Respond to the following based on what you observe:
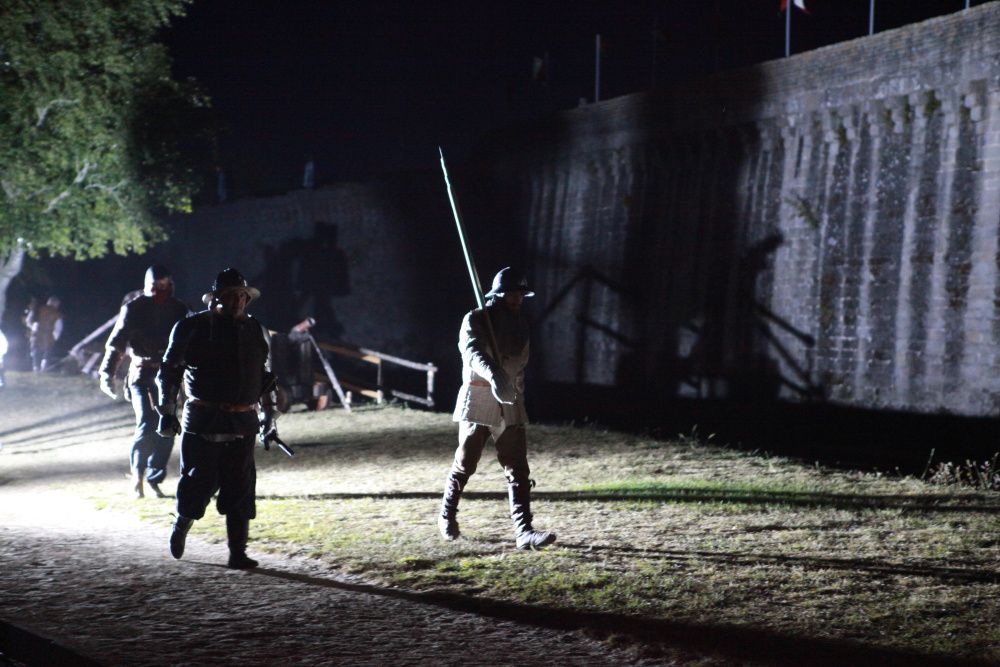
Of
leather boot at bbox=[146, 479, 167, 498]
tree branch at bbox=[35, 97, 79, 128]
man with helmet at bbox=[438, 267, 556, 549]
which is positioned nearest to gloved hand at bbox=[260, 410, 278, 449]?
man with helmet at bbox=[438, 267, 556, 549]

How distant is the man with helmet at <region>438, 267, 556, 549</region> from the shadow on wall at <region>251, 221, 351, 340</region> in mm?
32466

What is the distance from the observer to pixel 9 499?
9.59m

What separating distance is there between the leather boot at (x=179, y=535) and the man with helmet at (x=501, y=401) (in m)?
1.65

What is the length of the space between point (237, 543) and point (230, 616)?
1121 mm

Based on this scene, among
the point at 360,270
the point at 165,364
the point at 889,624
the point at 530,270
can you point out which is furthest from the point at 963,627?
the point at 360,270

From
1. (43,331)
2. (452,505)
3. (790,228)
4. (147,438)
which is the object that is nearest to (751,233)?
(790,228)

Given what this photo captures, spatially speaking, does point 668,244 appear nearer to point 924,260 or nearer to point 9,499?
point 924,260

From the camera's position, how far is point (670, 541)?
706 centimetres

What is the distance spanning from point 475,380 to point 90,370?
61.0ft

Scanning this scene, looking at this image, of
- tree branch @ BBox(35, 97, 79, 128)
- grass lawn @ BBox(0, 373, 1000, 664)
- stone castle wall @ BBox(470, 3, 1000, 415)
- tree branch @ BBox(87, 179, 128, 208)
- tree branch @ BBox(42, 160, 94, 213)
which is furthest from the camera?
tree branch @ BBox(87, 179, 128, 208)

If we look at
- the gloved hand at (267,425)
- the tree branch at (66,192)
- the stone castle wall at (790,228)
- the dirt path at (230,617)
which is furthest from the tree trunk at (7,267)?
the gloved hand at (267,425)

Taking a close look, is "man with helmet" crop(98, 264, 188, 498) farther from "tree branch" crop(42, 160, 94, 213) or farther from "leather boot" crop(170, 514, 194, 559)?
"tree branch" crop(42, 160, 94, 213)

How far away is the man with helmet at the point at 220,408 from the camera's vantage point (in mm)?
6293

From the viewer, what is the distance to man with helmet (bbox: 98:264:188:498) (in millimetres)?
9188
